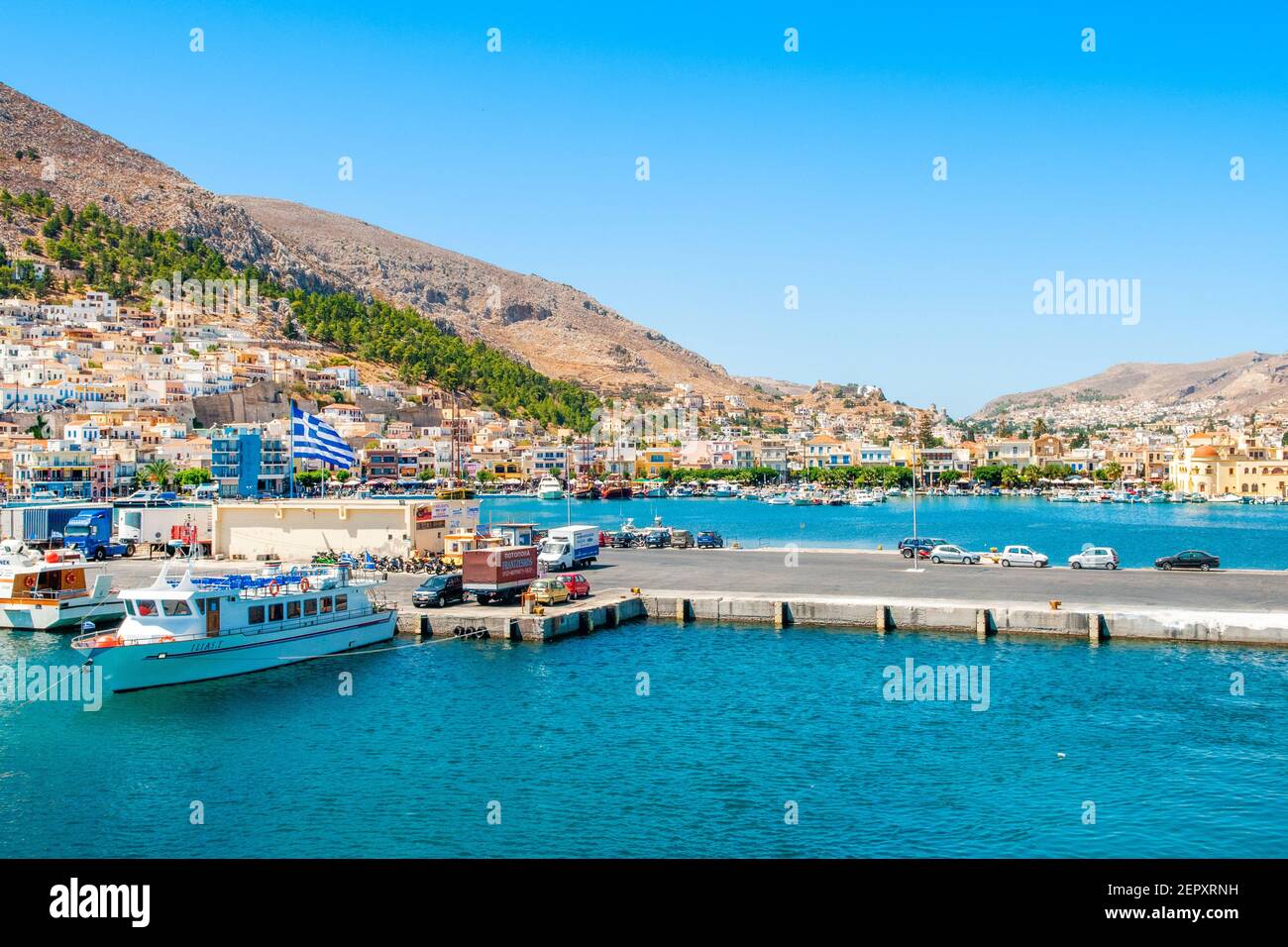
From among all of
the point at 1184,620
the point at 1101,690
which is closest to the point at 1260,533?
the point at 1184,620

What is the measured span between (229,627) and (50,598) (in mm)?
12790

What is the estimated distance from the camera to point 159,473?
116250 millimetres

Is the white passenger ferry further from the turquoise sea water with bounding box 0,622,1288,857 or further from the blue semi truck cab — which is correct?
the blue semi truck cab

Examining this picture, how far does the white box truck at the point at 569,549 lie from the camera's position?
45.2m

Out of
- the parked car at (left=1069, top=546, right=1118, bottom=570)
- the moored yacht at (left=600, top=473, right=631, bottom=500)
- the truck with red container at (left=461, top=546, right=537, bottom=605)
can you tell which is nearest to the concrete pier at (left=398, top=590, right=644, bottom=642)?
the truck with red container at (left=461, top=546, right=537, bottom=605)

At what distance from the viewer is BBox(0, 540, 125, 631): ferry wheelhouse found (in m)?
37.7

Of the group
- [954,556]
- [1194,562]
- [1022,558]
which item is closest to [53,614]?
[954,556]

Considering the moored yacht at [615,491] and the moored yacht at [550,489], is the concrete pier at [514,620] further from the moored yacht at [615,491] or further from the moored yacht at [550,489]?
the moored yacht at [550,489]

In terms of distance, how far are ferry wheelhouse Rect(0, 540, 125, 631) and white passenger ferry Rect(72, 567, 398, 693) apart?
9074mm

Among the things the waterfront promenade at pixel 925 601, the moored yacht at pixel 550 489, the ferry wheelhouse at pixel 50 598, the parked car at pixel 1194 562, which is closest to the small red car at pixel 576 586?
the waterfront promenade at pixel 925 601

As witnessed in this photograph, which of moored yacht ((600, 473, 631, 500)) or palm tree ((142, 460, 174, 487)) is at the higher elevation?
palm tree ((142, 460, 174, 487))

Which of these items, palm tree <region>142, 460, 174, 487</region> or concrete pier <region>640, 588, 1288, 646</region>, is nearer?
concrete pier <region>640, 588, 1288, 646</region>

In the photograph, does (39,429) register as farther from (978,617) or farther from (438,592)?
(978,617)

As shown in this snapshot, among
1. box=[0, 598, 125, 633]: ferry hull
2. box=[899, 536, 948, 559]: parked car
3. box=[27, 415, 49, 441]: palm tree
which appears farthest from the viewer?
box=[27, 415, 49, 441]: palm tree
